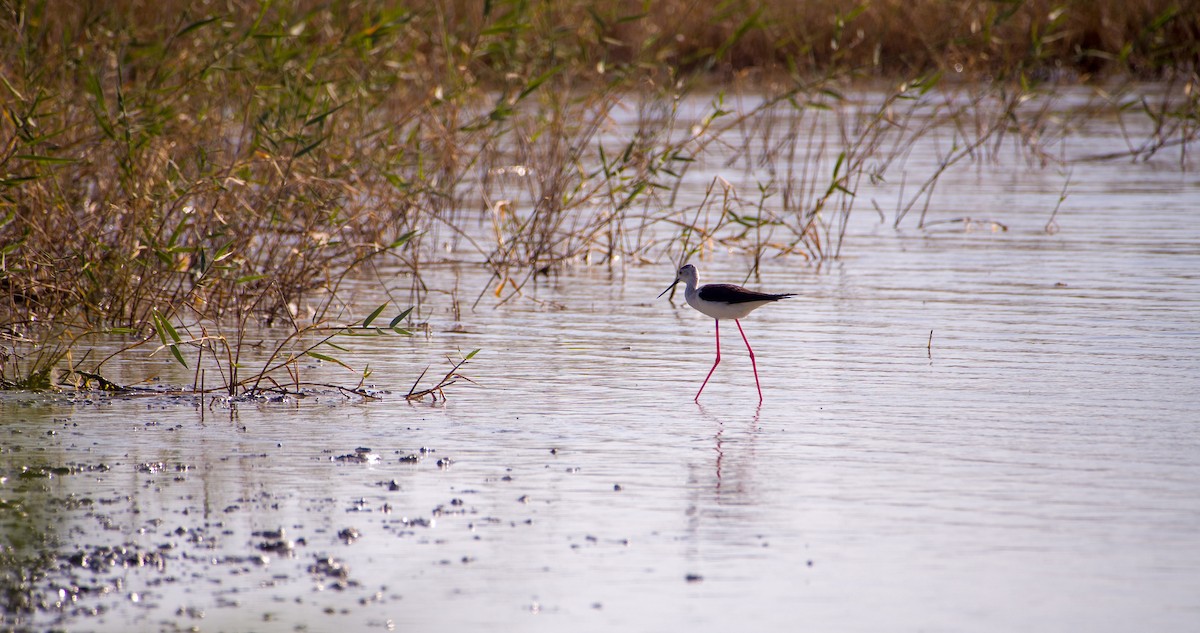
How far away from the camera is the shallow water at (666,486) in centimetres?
439

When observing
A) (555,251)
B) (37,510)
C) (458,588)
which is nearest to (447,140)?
A: (555,251)

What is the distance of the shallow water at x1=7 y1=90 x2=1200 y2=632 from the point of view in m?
4.39

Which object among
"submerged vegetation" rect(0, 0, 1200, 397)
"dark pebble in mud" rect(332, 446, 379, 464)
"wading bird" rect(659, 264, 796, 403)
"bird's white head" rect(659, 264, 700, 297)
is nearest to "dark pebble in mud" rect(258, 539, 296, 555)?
"dark pebble in mud" rect(332, 446, 379, 464)

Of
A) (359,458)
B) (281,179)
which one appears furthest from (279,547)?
(281,179)

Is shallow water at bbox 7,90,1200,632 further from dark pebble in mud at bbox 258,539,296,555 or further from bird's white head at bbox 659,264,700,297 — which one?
bird's white head at bbox 659,264,700,297

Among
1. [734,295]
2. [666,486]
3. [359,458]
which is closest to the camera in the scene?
[666,486]

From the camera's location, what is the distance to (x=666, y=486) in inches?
217

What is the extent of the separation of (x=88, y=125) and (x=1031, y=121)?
1175cm

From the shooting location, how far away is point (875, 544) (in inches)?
191

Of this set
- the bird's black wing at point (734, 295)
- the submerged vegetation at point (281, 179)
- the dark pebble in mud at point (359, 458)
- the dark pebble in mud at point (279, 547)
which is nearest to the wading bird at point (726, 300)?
the bird's black wing at point (734, 295)

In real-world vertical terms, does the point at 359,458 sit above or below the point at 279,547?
above

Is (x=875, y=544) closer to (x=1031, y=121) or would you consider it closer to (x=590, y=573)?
(x=590, y=573)

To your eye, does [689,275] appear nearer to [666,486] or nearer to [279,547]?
[666,486]

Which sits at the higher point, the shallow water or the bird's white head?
the bird's white head
